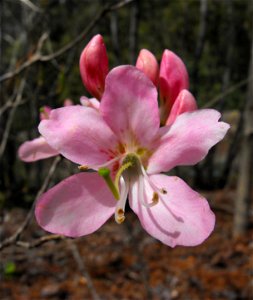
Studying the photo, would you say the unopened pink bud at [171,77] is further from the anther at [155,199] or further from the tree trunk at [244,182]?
the tree trunk at [244,182]

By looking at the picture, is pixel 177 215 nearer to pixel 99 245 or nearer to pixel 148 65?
pixel 148 65

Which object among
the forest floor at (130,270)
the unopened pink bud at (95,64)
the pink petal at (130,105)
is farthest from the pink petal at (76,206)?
the forest floor at (130,270)

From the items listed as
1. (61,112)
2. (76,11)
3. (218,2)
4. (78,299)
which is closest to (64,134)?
(61,112)

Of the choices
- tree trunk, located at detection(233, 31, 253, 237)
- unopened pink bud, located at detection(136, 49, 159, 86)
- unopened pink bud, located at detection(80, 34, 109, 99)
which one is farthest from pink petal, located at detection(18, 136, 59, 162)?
tree trunk, located at detection(233, 31, 253, 237)

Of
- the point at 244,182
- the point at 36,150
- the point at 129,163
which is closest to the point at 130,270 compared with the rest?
the point at 244,182

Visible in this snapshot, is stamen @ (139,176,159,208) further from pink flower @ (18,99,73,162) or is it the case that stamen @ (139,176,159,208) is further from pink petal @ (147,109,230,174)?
pink flower @ (18,99,73,162)
